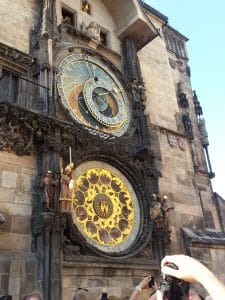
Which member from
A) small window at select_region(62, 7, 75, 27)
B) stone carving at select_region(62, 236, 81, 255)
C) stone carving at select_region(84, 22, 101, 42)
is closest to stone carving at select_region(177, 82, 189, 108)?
stone carving at select_region(84, 22, 101, 42)

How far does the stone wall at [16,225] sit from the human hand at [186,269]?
4.55 meters

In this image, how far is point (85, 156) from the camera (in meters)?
7.01

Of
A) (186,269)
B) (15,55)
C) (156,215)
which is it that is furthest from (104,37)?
(186,269)

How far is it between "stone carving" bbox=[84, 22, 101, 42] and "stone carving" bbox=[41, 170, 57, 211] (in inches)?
181

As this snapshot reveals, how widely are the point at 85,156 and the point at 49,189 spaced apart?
1317 mm

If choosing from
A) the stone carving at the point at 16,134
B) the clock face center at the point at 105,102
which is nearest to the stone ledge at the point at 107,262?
the stone carving at the point at 16,134

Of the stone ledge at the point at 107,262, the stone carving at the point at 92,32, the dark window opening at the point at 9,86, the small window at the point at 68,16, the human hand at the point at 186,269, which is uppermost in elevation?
the small window at the point at 68,16

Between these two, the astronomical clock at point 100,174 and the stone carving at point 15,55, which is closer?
the astronomical clock at point 100,174

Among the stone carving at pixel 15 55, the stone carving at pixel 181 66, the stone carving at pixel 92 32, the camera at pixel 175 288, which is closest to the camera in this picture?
the camera at pixel 175 288

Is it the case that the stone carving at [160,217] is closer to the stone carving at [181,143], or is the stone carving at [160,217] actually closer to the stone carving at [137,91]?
the stone carving at [181,143]

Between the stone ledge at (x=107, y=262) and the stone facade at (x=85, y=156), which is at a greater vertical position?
the stone facade at (x=85, y=156)

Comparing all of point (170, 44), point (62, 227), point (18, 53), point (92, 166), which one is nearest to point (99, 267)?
point (62, 227)

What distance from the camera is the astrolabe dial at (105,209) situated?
21.5 ft

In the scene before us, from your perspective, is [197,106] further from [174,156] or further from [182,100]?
[174,156]
